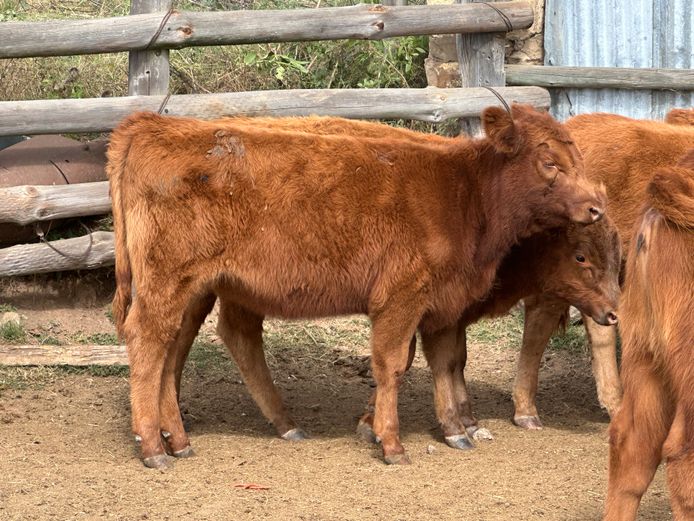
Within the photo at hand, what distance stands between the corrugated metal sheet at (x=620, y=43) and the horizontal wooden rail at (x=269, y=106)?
56cm

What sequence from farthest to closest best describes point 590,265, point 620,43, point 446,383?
point 620,43 < point 446,383 < point 590,265

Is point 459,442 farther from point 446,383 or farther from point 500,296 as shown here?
point 500,296

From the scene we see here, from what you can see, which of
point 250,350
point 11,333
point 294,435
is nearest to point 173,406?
point 250,350

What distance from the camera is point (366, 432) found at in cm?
736

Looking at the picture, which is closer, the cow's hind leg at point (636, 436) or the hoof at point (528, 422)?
the cow's hind leg at point (636, 436)

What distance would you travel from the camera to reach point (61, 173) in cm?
895

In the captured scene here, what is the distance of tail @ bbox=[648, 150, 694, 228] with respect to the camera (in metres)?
4.70

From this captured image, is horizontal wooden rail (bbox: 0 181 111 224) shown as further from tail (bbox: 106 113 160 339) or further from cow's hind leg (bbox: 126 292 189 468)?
cow's hind leg (bbox: 126 292 189 468)

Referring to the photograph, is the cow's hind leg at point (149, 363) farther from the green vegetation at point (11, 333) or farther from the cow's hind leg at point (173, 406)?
the green vegetation at point (11, 333)

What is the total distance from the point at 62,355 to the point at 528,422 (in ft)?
10.9

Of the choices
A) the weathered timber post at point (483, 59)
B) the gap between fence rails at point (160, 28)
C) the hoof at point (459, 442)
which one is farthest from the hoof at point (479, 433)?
the gap between fence rails at point (160, 28)

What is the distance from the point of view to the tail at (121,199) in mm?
6699

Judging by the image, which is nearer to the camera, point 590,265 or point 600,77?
point 590,265

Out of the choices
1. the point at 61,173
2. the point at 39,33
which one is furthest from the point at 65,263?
the point at 39,33
